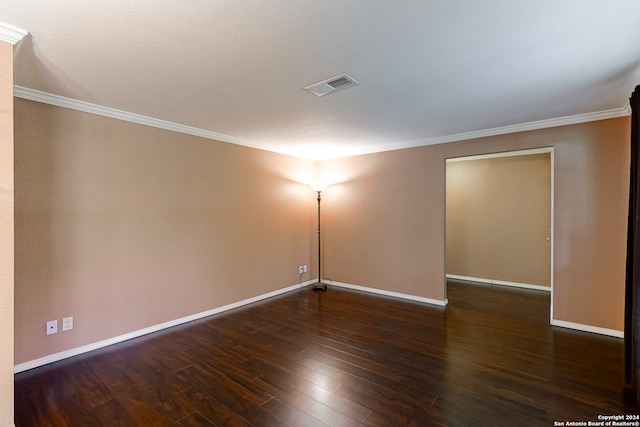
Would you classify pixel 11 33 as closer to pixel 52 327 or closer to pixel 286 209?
pixel 52 327

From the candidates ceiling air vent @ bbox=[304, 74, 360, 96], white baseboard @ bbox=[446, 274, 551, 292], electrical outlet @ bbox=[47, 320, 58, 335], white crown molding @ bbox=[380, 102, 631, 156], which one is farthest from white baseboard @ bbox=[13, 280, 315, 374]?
white baseboard @ bbox=[446, 274, 551, 292]

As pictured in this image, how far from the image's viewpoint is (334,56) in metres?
2.02

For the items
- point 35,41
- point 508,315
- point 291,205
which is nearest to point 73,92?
point 35,41

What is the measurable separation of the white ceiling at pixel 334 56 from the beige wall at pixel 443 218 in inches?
20.1

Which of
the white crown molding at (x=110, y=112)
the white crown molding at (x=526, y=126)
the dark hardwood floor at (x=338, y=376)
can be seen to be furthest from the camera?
the white crown molding at (x=526, y=126)

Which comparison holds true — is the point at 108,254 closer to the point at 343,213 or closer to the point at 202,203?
the point at 202,203

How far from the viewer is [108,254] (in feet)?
10.0

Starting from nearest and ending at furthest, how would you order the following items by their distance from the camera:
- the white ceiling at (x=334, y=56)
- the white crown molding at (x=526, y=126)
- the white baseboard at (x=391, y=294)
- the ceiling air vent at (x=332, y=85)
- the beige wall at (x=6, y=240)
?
the white ceiling at (x=334, y=56), the beige wall at (x=6, y=240), the ceiling air vent at (x=332, y=85), the white crown molding at (x=526, y=126), the white baseboard at (x=391, y=294)

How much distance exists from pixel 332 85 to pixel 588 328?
3974mm

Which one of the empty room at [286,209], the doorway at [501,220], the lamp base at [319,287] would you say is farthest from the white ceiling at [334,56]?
the lamp base at [319,287]

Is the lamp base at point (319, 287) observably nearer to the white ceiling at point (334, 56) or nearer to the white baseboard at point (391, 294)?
the white baseboard at point (391, 294)

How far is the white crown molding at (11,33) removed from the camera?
5.53ft

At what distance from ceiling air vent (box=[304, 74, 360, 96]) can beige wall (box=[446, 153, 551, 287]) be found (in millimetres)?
4328

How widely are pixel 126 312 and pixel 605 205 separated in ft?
18.0
